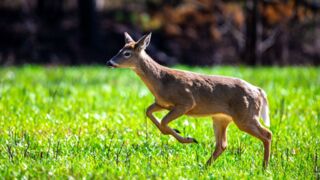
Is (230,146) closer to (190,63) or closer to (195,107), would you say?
(195,107)

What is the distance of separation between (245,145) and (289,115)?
8.46ft

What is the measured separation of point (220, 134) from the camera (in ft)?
25.4

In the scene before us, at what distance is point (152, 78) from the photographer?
7.68 metres

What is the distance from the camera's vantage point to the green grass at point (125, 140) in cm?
668

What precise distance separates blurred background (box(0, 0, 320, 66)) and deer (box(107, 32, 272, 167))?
14.5 meters

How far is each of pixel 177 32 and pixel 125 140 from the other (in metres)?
16.4

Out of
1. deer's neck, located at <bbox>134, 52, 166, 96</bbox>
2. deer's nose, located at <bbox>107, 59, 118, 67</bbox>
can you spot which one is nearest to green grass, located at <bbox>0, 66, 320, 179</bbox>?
deer's neck, located at <bbox>134, 52, 166, 96</bbox>

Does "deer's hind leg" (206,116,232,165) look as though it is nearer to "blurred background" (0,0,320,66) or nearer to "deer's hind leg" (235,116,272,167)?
"deer's hind leg" (235,116,272,167)

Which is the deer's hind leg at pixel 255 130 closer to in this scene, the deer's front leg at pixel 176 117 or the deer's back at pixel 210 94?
the deer's back at pixel 210 94

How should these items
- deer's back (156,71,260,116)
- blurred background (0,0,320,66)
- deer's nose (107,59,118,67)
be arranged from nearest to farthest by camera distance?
deer's back (156,71,260,116)
deer's nose (107,59,118,67)
blurred background (0,0,320,66)

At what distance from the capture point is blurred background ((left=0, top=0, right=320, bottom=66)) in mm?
23328

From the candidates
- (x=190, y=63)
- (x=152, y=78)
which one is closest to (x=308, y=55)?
(x=190, y=63)

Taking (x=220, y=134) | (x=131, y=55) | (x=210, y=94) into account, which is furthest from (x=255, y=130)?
(x=131, y=55)

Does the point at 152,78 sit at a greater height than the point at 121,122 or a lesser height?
greater
